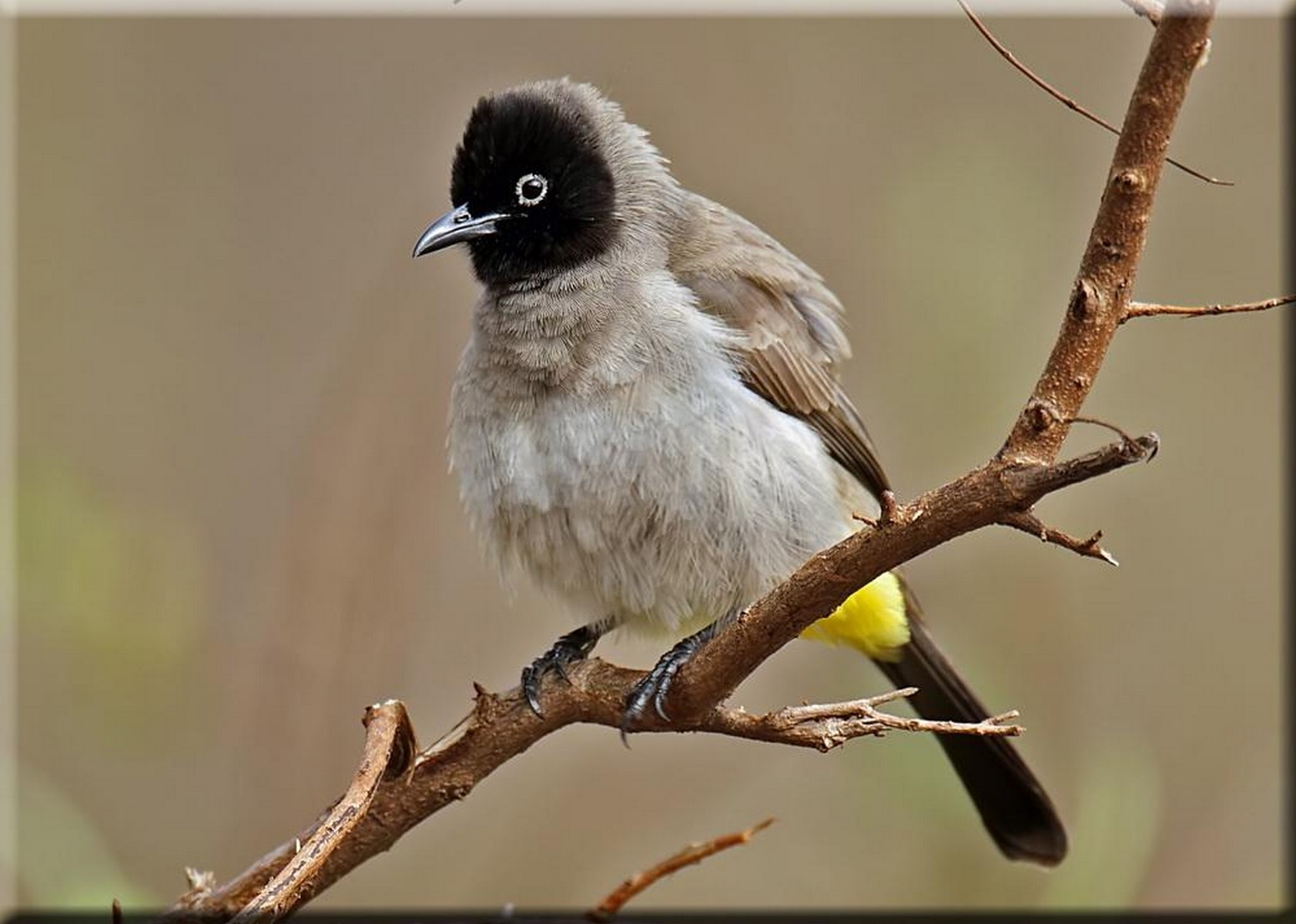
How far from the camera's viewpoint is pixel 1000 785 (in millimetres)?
2580

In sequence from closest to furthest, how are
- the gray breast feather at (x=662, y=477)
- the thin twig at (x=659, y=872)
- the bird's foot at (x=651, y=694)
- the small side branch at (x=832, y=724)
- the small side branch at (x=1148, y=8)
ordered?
the small side branch at (x=1148, y=8), the small side branch at (x=832, y=724), the thin twig at (x=659, y=872), the bird's foot at (x=651, y=694), the gray breast feather at (x=662, y=477)

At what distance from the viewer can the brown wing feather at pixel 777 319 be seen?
8.29 ft

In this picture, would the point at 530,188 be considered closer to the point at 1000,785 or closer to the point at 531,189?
the point at 531,189

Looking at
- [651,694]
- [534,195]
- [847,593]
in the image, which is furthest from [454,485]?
[847,593]

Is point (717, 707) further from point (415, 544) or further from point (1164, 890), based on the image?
point (1164, 890)

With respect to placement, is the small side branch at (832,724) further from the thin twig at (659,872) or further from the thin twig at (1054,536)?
the thin twig at (1054,536)

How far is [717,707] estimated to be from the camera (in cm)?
187

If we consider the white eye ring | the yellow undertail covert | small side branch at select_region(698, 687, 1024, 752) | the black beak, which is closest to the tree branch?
small side branch at select_region(698, 687, 1024, 752)

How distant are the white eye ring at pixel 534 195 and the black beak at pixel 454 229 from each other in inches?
1.6

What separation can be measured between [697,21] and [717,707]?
2.67 metres

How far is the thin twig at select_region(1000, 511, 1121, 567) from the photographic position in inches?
54.2

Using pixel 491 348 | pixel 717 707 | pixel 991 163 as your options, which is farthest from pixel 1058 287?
pixel 717 707

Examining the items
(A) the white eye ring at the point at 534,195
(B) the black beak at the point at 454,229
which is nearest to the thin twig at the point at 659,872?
(B) the black beak at the point at 454,229

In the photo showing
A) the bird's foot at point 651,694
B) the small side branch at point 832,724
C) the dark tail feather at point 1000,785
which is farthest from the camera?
the dark tail feather at point 1000,785
